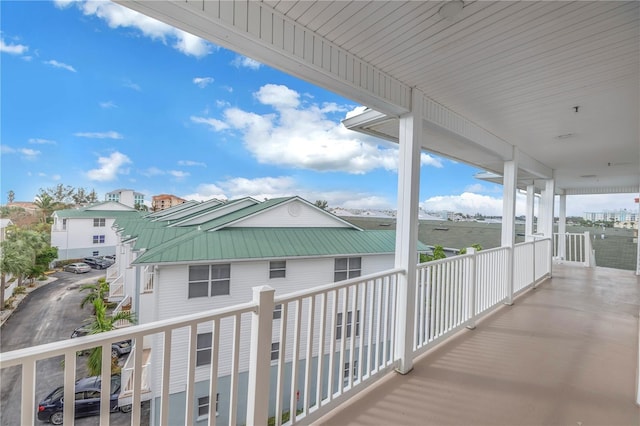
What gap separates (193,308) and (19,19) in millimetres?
1720

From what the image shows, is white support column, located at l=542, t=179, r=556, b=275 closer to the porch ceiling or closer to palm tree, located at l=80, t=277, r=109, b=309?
the porch ceiling

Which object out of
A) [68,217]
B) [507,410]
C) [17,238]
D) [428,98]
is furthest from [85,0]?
[507,410]

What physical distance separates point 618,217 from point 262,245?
976 centimetres

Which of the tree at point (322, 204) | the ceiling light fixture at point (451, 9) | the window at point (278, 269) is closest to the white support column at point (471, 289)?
the tree at point (322, 204)

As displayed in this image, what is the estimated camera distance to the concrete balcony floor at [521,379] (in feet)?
6.40

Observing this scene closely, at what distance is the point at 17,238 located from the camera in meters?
1.26

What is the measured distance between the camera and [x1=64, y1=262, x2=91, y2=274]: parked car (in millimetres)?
1631

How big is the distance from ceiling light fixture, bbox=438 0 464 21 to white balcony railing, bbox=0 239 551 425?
175 cm

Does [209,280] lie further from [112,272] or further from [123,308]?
[112,272]

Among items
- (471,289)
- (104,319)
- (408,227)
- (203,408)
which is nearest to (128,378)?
(104,319)

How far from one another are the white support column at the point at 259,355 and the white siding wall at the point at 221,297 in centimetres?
35

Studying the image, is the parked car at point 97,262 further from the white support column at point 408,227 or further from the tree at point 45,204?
the white support column at point 408,227

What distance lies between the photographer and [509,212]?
4383 mm

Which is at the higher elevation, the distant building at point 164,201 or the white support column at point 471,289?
the distant building at point 164,201
